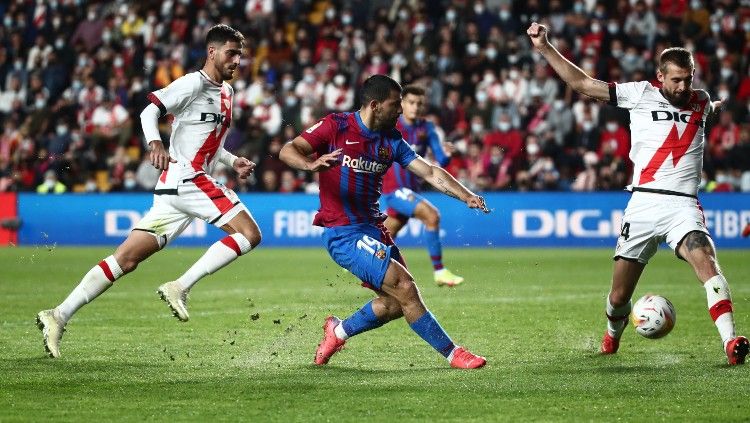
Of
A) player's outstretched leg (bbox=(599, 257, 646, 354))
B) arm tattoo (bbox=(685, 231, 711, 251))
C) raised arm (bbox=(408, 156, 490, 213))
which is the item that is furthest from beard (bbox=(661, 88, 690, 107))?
raised arm (bbox=(408, 156, 490, 213))

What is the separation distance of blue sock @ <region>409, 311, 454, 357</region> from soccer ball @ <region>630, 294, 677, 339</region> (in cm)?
145

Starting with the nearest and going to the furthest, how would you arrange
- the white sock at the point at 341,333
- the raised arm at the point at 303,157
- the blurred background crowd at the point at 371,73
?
the raised arm at the point at 303,157, the white sock at the point at 341,333, the blurred background crowd at the point at 371,73

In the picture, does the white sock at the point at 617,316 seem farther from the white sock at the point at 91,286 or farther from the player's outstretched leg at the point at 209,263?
the white sock at the point at 91,286

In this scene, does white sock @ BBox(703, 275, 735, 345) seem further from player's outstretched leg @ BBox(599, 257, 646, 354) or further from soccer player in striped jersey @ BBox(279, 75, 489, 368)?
soccer player in striped jersey @ BBox(279, 75, 489, 368)

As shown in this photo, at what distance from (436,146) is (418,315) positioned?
641 cm

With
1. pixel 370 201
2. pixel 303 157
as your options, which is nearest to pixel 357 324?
pixel 370 201

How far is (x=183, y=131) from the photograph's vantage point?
30.6ft

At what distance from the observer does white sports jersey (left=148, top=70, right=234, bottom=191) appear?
9.19 meters

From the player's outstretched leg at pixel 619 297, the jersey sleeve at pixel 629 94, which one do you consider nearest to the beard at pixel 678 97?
the jersey sleeve at pixel 629 94

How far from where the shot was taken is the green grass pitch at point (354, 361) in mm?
6504

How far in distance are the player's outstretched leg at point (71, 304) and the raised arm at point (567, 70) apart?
344 centimetres

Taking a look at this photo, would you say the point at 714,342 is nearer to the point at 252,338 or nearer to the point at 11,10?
the point at 252,338

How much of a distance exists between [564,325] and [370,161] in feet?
10.6

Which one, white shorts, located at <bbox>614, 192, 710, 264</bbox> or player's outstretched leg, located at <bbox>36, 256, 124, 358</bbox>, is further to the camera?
player's outstretched leg, located at <bbox>36, 256, 124, 358</bbox>
